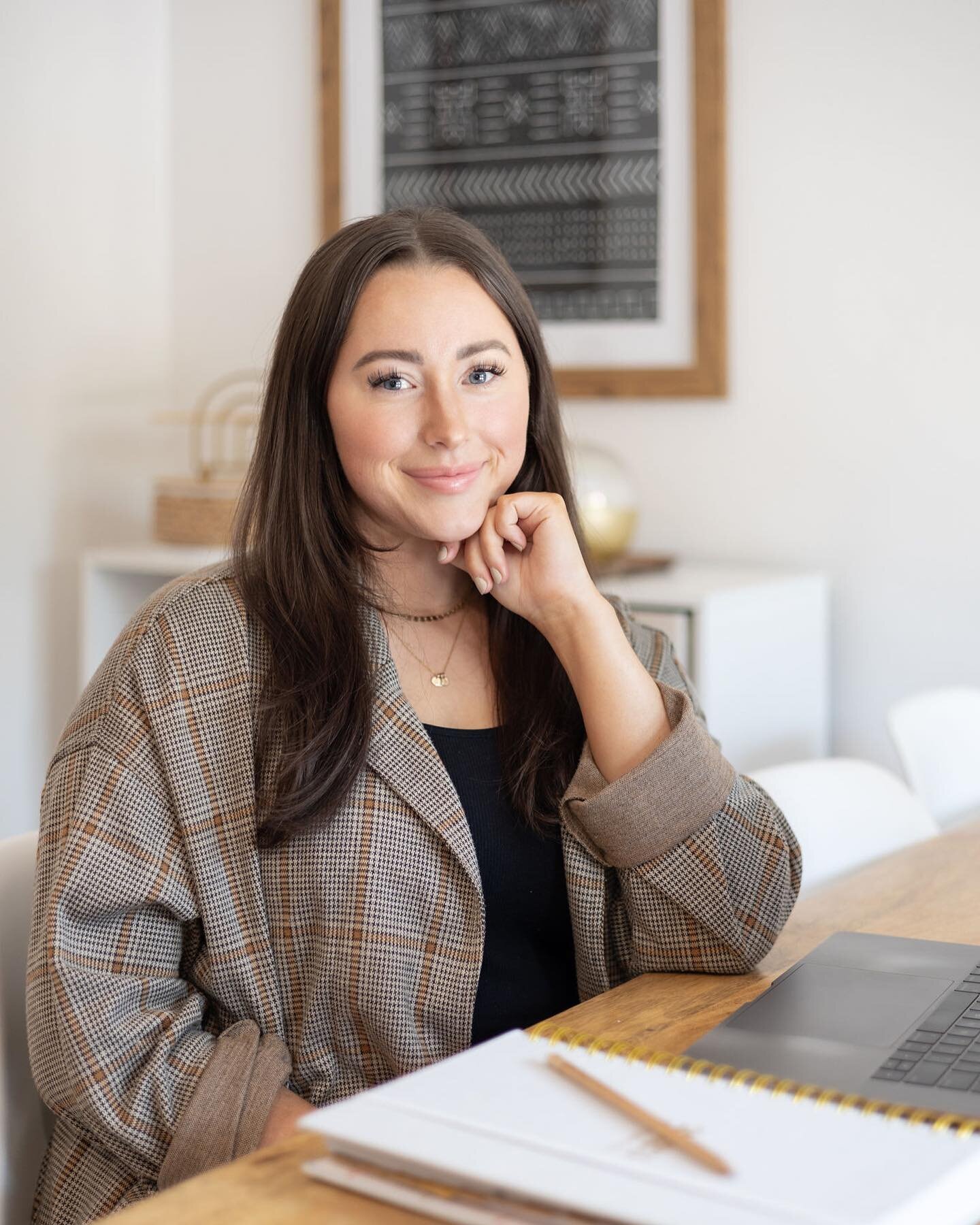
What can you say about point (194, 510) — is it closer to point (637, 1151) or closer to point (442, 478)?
point (442, 478)

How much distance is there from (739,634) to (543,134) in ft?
3.65

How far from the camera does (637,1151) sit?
0.76m

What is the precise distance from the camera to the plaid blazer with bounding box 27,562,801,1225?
1121 millimetres

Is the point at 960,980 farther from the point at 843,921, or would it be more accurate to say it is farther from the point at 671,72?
the point at 671,72

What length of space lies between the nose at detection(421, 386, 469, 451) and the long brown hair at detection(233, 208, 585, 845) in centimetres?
10

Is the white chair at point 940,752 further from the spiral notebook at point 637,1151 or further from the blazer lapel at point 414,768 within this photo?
the spiral notebook at point 637,1151

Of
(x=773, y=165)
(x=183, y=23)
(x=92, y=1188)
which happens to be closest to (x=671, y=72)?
(x=773, y=165)

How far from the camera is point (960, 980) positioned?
1103 mm

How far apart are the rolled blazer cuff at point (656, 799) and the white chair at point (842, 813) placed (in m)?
0.41

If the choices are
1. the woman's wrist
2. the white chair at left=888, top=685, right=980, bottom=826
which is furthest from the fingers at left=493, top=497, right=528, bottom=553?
the white chair at left=888, top=685, right=980, bottom=826

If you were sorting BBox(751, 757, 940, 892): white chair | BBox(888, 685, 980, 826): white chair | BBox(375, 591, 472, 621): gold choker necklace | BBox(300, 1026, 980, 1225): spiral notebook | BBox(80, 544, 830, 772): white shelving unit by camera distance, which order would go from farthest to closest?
BBox(80, 544, 830, 772): white shelving unit < BBox(888, 685, 980, 826): white chair < BBox(751, 757, 940, 892): white chair < BBox(375, 591, 472, 621): gold choker necklace < BBox(300, 1026, 980, 1225): spiral notebook

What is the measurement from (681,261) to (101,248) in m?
1.27

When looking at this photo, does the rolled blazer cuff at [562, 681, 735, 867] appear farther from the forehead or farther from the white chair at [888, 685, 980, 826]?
the white chair at [888, 685, 980, 826]

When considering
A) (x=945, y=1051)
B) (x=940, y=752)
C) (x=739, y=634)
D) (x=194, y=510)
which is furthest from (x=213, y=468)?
(x=945, y=1051)
